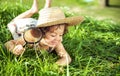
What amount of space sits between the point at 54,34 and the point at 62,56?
0.15m

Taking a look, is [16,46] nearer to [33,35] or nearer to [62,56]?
[33,35]

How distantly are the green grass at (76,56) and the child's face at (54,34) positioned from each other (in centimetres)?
9

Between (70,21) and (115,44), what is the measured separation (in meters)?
0.68

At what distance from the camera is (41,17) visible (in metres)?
2.66

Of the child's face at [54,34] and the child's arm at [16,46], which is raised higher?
the child's face at [54,34]

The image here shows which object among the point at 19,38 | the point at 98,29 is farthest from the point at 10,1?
the point at 19,38

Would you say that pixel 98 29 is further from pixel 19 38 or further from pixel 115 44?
pixel 19 38

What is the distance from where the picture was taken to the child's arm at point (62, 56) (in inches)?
106

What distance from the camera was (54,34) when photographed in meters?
2.65

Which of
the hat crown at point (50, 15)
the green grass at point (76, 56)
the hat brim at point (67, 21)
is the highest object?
the hat crown at point (50, 15)

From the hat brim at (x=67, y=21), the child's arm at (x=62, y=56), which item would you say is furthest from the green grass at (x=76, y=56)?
the hat brim at (x=67, y=21)

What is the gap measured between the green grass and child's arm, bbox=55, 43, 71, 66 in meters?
0.03

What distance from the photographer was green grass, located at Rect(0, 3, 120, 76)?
8.65 feet

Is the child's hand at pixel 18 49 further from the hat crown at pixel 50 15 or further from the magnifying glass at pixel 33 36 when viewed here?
the hat crown at pixel 50 15
